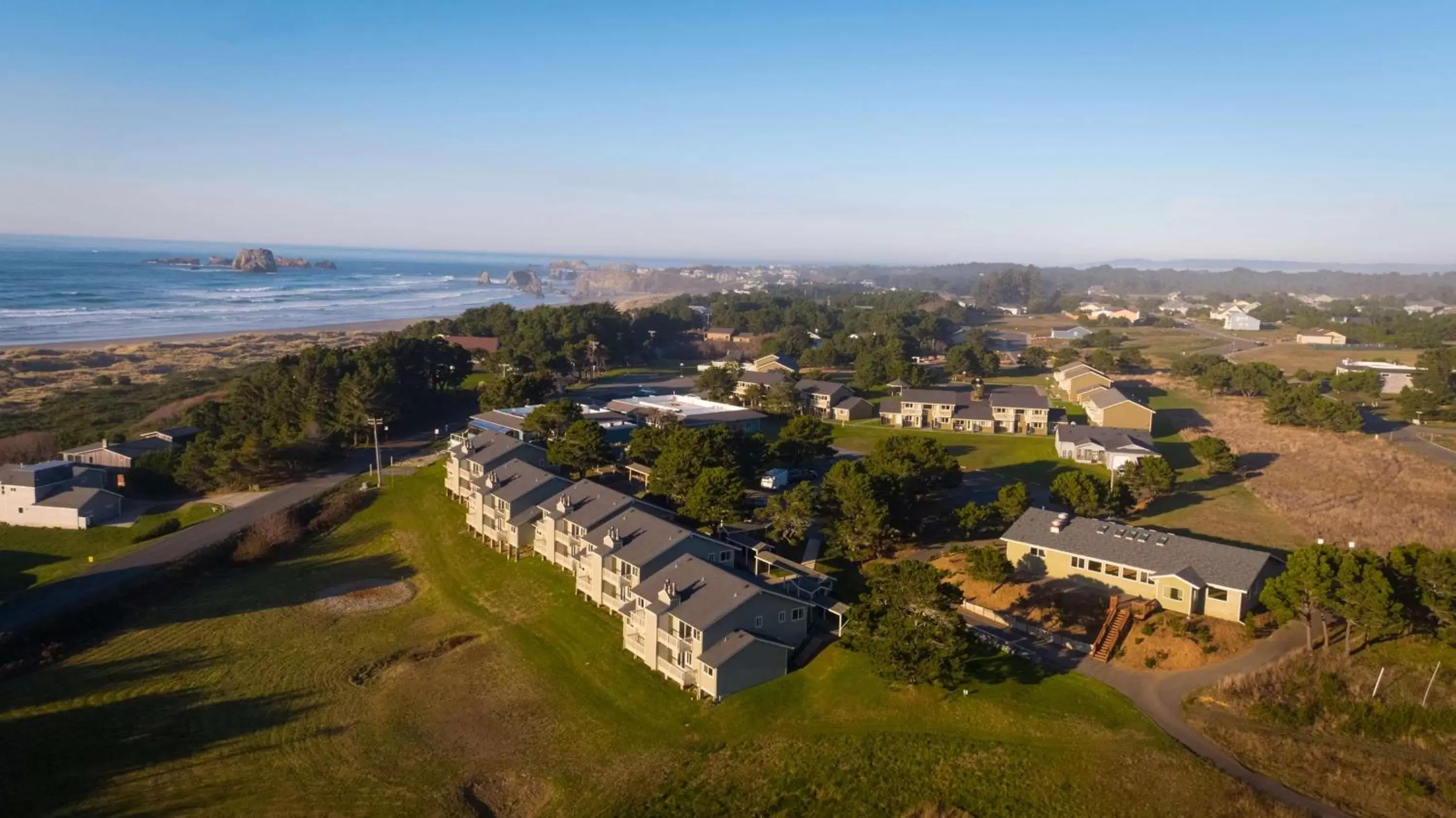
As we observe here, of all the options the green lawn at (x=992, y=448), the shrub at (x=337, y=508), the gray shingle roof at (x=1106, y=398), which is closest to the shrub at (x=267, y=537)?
the shrub at (x=337, y=508)

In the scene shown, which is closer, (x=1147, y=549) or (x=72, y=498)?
(x=1147, y=549)

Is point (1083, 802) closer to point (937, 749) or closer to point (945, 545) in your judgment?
point (937, 749)

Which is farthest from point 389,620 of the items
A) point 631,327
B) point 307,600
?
point 631,327

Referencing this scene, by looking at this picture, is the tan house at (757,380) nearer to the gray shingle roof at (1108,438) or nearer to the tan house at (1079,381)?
the gray shingle roof at (1108,438)

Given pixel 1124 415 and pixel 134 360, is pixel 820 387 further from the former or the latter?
pixel 134 360

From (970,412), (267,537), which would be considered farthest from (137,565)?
(970,412)

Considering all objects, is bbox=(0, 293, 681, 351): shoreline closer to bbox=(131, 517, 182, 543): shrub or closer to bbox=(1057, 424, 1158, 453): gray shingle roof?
bbox=(131, 517, 182, 543): shrub

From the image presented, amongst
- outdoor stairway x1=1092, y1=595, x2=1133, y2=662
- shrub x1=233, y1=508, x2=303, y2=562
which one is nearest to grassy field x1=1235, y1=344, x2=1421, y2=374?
outdoor stairway x1=1092, y1=595, x2=1133, y2=662
